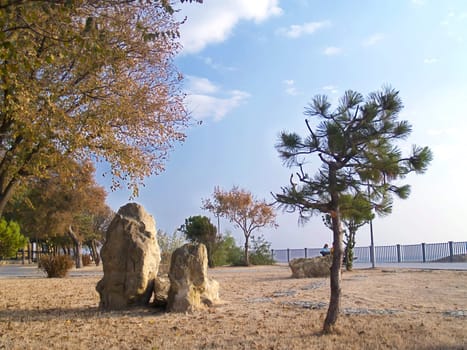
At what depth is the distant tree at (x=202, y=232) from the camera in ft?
107

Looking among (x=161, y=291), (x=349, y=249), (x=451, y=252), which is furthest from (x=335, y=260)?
(x=451, y=252)

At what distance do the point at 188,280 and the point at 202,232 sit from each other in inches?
940

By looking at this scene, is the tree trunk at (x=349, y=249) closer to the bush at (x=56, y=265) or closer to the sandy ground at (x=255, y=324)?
the sandy ground at (x=255, y=324)

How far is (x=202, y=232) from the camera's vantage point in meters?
32.8

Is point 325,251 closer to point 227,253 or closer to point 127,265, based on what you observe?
point 227,253

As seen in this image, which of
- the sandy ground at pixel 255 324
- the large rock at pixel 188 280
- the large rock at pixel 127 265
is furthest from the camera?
the large rock at pixel 127 265

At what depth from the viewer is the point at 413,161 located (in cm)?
669

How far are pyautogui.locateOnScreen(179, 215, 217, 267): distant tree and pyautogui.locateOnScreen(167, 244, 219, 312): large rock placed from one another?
76.6 ft

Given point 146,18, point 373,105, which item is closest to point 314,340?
point 373,105

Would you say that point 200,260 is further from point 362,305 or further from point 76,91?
point 76,91

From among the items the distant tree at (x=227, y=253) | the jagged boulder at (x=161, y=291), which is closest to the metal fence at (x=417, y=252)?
the distant tree at (x=227, y=253)

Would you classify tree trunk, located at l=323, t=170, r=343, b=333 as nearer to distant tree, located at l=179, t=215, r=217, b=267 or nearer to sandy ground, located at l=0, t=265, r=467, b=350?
sandy ground, located at l=0, t=265, r=467, b=350

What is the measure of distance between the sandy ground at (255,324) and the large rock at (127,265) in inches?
13.1

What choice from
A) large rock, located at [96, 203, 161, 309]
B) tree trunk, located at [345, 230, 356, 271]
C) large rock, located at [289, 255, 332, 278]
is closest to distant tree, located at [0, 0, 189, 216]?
large rock, located at [96, 203, 161, 309]
